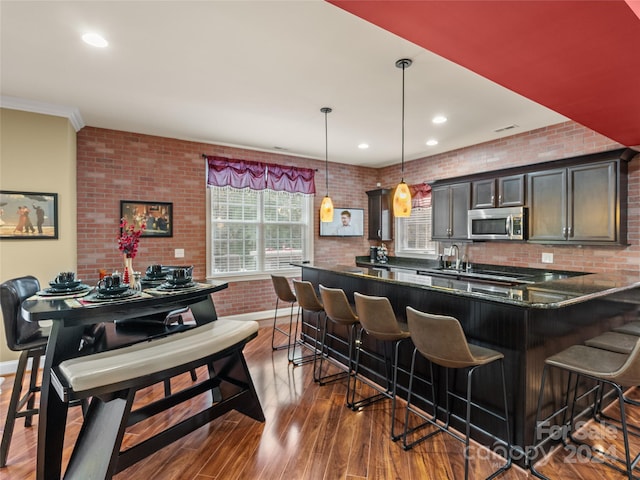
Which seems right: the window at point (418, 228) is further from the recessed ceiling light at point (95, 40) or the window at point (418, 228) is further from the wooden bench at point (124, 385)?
the recessed ceiling light at point (95, 40)

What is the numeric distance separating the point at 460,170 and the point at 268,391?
4.30m

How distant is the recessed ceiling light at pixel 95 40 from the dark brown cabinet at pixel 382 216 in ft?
15.6

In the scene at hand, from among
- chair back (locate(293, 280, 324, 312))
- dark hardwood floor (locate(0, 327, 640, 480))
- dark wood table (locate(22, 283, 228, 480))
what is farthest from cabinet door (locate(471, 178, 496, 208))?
dark wood table (locate(22, 283, 228, 480))

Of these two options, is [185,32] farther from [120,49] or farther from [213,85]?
[213,85]

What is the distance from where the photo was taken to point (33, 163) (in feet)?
11.2

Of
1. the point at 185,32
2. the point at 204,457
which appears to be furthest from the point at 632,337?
the point at 185,32

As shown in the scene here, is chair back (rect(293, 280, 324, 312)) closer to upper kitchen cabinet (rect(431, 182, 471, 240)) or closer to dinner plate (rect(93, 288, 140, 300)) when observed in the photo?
dinner plate (rect(93, 288, 140, 300))

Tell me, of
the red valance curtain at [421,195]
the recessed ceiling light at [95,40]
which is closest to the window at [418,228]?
the red valance curtain at [421,195]

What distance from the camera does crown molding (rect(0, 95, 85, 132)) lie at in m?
3.27

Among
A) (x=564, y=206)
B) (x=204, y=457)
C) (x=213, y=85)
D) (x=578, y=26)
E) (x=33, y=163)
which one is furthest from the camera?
(x=564, y=206)

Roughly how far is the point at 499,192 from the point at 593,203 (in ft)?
3.40

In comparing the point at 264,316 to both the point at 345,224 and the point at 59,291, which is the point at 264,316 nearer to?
the point at 345,224

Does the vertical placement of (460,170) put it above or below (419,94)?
below

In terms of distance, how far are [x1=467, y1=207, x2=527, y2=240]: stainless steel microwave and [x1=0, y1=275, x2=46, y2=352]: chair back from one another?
15.7 feet
